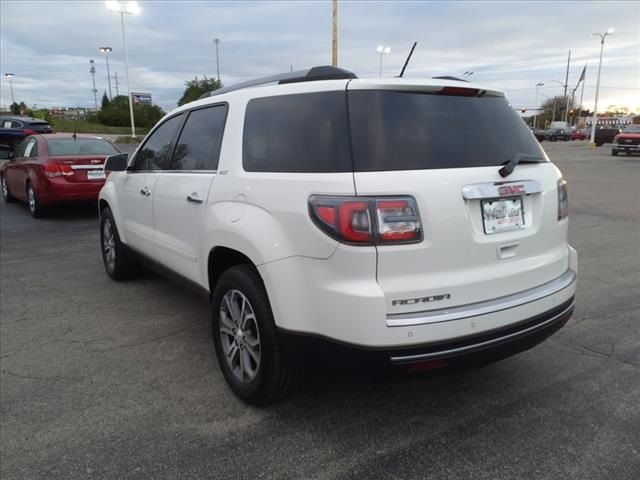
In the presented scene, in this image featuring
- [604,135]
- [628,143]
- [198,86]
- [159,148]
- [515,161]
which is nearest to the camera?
[515,161]

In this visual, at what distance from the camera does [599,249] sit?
6840 millimetres

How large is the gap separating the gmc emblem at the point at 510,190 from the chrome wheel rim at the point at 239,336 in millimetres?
1432

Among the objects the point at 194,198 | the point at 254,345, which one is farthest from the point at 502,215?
the point at 194,198

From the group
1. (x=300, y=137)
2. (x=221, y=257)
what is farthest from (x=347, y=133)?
(x=221, y=257)

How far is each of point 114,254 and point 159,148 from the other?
170 cm

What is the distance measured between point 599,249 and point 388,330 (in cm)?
568

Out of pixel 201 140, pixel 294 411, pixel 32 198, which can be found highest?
pixel 201 140

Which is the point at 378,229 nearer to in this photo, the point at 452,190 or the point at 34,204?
the point at 452,190

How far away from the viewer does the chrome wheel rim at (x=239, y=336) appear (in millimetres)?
2924

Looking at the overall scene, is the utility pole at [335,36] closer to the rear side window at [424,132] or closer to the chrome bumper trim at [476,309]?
the rear side window at [424,132]

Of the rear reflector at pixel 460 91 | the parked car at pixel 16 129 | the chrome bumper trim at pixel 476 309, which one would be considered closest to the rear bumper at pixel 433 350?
the chrome bumper trim at pixel 476 309

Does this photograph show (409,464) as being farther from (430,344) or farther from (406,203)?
(406,203)

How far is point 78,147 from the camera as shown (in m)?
9.48

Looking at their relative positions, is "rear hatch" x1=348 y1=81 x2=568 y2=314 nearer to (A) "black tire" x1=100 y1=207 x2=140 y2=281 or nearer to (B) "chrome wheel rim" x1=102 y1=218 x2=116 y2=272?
(A) "black tire" x1=100 y1=207 x2=140 y2=281
